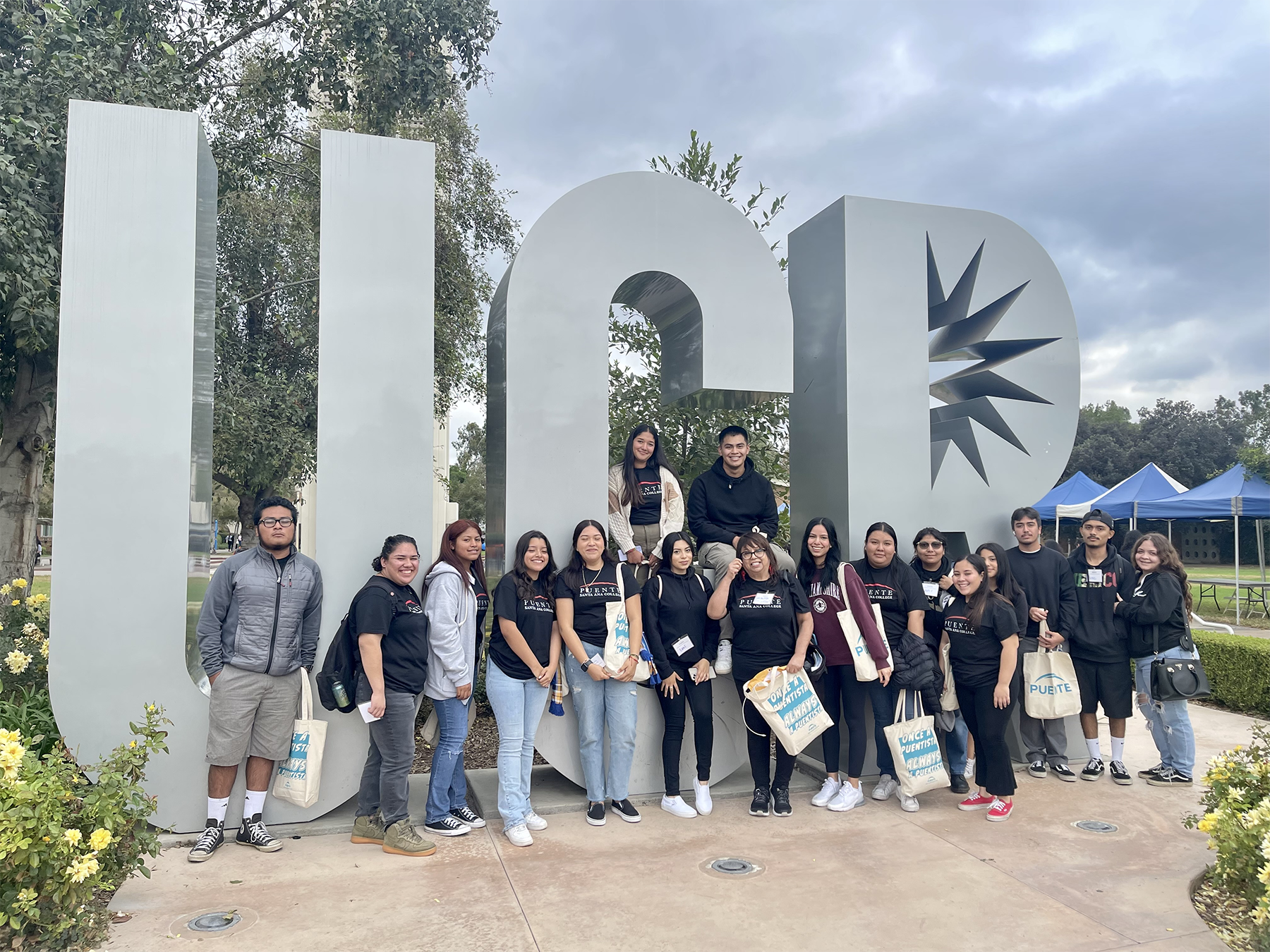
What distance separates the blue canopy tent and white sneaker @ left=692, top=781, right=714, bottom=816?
12.5m

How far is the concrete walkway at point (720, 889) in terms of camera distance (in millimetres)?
3428

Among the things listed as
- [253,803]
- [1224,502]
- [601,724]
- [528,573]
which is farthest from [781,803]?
[1224,502]

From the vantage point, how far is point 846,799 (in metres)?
5.10

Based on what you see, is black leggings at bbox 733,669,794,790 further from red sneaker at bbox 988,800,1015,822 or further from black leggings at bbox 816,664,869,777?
red sneaker at bbox 988,800,1015,822

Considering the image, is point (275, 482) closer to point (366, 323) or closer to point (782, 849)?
point (366, 323)

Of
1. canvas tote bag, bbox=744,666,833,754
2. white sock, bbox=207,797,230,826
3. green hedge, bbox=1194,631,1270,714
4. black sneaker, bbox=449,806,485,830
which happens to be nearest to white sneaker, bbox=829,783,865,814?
canvas tote bag, bbox=744,666,833,754

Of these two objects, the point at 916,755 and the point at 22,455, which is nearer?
the point at 916,755

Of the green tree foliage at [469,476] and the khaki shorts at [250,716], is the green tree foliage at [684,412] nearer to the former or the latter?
the khaki shorts at [250,716]

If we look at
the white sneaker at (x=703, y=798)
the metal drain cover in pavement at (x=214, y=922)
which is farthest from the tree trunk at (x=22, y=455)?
the white sneaker at (x=703, y=798)

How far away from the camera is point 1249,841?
11.2 feet

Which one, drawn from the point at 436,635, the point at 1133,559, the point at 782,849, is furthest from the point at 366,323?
the point at 1133,559

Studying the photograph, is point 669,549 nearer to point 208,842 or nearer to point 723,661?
point 723,661

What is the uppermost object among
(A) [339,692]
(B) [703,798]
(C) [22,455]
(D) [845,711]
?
(C) [22,455]

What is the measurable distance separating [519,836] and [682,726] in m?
1.14
